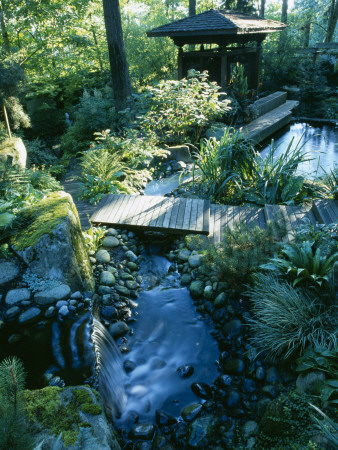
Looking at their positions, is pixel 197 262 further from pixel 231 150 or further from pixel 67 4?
pixel 67 4

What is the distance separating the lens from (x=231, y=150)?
18.2ft

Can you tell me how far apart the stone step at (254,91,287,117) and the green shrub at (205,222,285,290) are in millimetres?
8069

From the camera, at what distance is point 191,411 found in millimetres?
2816

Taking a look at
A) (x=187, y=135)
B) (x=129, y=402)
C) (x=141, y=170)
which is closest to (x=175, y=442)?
(x=129, y=402)

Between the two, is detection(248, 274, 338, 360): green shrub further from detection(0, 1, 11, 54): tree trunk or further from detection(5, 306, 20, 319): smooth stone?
detection(0, 1, 11, 54): tree trunk

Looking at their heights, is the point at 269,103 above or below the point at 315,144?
above

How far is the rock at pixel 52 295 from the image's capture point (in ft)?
12.0

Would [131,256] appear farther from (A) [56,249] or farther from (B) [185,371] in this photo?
(B) [185,371]

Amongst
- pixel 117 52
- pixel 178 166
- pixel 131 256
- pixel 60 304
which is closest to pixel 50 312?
pixel 60 304

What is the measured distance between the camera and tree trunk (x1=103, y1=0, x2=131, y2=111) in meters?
8.80

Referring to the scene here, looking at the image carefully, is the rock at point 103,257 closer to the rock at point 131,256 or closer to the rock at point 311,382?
the rock at point 131,256

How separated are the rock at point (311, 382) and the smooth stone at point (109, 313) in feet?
6.67

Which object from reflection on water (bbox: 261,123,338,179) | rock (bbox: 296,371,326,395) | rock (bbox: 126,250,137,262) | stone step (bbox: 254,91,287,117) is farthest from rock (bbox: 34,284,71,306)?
stone step (bbox: 254,91,287,117)

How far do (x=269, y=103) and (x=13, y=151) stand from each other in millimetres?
8675
